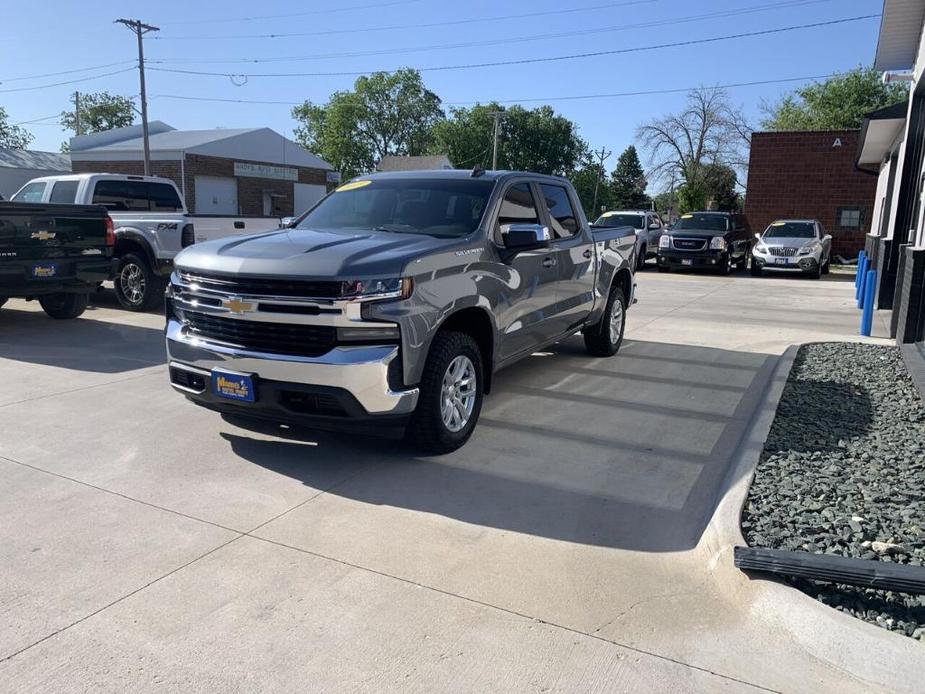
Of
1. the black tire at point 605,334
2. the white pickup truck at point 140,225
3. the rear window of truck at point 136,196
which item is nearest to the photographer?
the black tire at point 605,334

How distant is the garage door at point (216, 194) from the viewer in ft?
124

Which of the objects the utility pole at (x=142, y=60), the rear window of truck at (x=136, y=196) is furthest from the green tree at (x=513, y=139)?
the rear window of truck at (x=136, y=196)

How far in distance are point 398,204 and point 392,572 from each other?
3278 mm

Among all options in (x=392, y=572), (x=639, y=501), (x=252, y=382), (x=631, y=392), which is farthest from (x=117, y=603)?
(x=631, y=392)

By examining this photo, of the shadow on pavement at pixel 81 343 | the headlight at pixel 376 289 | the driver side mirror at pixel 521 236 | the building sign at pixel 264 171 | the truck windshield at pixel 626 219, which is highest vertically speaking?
the building sign at pixel 264 171

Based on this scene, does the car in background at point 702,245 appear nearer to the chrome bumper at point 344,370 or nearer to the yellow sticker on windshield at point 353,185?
the yellow sticker on windshield at point 353,185

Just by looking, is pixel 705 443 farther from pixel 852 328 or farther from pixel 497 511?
pixel 852 328

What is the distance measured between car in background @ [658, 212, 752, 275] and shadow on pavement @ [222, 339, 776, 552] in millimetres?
14969

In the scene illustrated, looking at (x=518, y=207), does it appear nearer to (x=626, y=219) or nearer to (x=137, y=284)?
(x=137, y=284)

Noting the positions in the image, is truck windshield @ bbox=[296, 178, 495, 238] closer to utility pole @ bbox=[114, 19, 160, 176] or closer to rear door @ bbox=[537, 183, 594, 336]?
rear door @ bbox=[537, 183, 594, 336]

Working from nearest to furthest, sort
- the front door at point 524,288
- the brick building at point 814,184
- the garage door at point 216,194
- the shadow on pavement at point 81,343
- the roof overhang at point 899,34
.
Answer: the front door at point 524,288 < the shadow on pavement at point 81,343 < the roof overhang at point 899,34 < the brick building at point 814,184 < the garage door at point 216,194

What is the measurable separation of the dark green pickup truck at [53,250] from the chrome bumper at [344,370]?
585cm

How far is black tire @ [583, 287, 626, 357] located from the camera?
8219 mm

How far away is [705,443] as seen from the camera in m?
5.59
